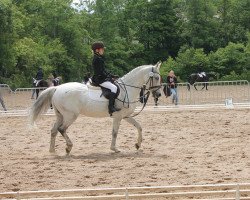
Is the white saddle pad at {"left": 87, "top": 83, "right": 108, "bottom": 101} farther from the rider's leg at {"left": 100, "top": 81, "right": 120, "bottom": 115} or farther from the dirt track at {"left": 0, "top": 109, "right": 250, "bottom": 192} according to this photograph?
the dirt track at {"left": 0, "top": 109, "right": 250, "bottom": 192}

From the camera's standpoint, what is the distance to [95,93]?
42.0 ft

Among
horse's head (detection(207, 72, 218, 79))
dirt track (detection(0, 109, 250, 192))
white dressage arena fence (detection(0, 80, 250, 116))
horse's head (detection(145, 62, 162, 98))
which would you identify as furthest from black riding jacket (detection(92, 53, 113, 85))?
horse's head (detection(207, 72, 218, 79))

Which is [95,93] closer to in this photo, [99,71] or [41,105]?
[99,71]

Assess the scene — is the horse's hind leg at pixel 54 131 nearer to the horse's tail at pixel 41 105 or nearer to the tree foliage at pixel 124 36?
the horse's tail at pixel 41 105

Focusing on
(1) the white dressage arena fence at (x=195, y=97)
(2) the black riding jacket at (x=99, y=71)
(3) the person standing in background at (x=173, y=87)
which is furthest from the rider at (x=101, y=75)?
(3) the person standing in background at (x=173, y=87)

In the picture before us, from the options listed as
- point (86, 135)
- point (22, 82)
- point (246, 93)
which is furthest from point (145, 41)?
point (86, 135)

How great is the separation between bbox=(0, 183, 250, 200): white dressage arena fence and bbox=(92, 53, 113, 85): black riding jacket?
4826 millimetres

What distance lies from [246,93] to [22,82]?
775 inches

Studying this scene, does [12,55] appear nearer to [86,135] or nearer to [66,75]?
[66,75]

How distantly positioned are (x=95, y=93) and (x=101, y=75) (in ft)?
1.50

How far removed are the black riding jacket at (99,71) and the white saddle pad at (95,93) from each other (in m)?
0.21

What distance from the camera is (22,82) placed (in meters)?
41.5

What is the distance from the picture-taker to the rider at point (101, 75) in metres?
12.5

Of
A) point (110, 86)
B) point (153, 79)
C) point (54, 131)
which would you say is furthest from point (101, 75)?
point (54, 131)
